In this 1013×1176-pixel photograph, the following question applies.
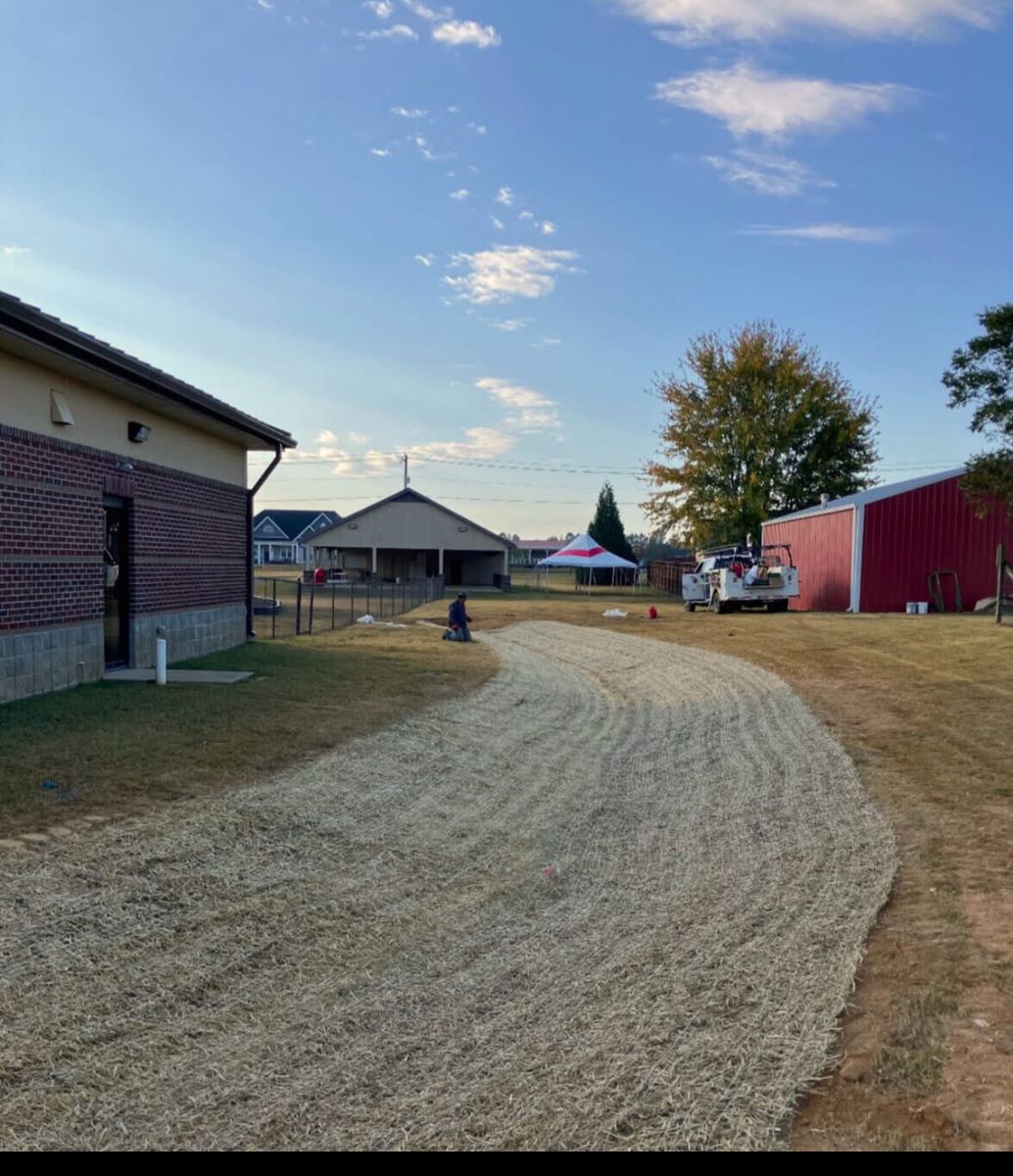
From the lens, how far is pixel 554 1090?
340 centimetres

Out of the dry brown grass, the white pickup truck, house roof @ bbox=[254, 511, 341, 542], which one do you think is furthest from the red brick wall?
house roof @ bbox=[254, 511, 341, 542]

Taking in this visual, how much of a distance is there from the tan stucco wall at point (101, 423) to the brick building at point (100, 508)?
0.07ft

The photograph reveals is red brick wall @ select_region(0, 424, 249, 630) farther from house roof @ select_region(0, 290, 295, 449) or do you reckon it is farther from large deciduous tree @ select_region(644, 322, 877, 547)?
large deciduous tree @ select_region(644, 322, 877, 547)

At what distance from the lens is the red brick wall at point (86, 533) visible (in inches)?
384

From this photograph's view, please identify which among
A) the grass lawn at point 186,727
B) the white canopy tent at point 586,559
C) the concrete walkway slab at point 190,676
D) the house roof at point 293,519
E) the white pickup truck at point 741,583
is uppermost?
the house roof at point 293,519

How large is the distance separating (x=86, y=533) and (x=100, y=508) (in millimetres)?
490

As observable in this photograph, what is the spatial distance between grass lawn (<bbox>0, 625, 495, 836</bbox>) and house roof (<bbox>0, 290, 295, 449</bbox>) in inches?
138

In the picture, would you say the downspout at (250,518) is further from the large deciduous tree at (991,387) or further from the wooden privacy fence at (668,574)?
the wooden privacy fence at (668,574)

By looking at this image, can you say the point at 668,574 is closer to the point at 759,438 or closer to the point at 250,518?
the point at 759,438

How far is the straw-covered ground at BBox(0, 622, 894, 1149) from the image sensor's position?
3.25 meters

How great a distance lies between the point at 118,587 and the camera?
1240 cm

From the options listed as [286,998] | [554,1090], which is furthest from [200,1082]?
[554,1090]

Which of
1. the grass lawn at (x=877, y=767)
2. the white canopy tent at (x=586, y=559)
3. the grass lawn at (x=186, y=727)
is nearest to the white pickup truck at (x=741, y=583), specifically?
the grass lawn at (x=877, y=767)

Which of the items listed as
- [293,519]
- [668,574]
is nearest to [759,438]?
[668,574]
